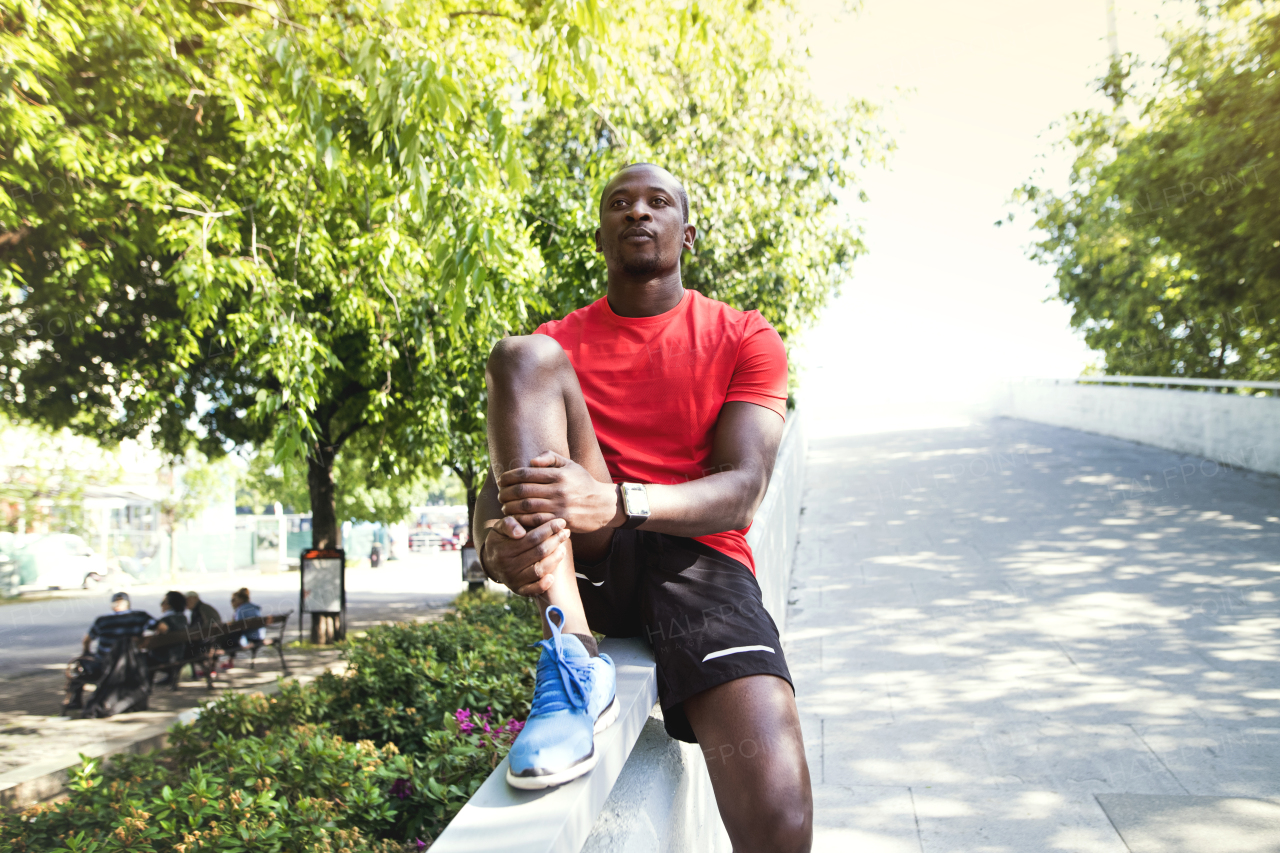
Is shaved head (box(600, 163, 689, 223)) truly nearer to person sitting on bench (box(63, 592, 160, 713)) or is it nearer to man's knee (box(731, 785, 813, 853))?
man's knee (box(731, 785, 813, 853))

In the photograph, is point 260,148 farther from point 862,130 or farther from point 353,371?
point 862,130

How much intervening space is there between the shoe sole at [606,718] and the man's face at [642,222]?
127 centimetres

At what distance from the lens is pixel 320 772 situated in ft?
10.2

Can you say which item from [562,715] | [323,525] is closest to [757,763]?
[562,715]

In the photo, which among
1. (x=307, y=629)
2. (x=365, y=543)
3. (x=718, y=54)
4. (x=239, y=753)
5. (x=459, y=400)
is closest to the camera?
(x=239, y=753)

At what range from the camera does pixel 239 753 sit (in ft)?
11.3

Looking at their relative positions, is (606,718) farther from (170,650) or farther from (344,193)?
(170,650)

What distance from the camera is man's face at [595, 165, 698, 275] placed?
2420 millimetres

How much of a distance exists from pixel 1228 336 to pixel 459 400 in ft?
49.4

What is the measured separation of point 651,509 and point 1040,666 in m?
4.01

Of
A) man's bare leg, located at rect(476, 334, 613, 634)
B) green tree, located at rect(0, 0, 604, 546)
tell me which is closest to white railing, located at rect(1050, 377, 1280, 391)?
green tree, located at rect(0, 0, 604, 546)

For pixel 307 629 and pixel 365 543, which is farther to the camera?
pixel 365 543

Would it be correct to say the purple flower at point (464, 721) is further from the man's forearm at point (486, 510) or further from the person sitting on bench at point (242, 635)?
the person sitting on bench at point (242, 635)

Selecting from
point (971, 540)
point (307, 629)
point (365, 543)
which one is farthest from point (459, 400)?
point (365, 543)
